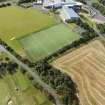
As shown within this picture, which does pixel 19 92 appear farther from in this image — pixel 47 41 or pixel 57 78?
pixel 47 41

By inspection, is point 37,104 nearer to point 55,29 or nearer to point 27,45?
point 27,45

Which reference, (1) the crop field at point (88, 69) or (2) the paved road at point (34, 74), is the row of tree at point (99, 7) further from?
(2) the paved road at point (34, 74)

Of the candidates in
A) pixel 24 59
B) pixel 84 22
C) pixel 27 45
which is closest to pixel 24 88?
pixel 24 59

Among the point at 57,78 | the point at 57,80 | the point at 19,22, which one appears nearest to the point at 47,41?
the point at 19,22

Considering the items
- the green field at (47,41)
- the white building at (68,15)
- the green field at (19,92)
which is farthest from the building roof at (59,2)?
the green field at (19,92)

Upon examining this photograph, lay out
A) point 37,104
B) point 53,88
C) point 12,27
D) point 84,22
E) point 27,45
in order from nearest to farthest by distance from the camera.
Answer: point 37,104
point 53,88
point 27,45
point 12,27
point 84,22

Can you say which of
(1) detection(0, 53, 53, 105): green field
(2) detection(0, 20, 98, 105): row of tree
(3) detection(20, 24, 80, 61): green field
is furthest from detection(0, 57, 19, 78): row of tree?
(3) detection(20, 24, 80, 61): green field
